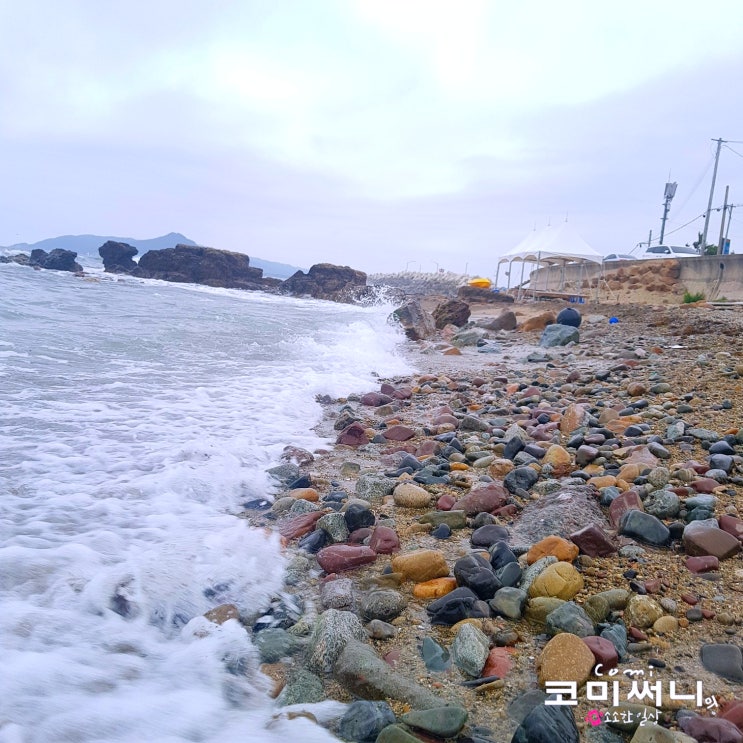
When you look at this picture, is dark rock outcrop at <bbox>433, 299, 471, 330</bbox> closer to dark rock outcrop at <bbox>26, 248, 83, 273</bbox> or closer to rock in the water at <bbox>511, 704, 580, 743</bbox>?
rock in the water at <bbox>511, 704, 580, 743</bbox>

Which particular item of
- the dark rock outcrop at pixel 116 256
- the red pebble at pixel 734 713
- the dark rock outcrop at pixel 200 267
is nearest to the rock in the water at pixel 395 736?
the red pebble at pixel 734 713

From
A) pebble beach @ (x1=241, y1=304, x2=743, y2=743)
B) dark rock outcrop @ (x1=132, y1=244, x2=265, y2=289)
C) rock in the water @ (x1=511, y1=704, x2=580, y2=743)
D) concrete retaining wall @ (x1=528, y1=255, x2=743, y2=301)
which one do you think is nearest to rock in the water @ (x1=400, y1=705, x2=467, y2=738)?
pebble beach @ (x1=241, y1=304, x2=743, y2=743)

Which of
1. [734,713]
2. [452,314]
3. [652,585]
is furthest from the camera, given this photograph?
[452,314]

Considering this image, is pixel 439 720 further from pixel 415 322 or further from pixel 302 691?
pixel 415 322

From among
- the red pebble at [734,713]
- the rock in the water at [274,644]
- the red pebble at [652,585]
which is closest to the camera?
the red pebble at [734,713]

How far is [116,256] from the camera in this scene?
176 feet

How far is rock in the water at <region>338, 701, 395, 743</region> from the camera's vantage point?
1625mm

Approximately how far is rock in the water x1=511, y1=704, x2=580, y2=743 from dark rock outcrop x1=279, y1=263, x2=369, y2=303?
1657 inches

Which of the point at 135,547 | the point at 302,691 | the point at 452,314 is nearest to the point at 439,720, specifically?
the point at 302,691

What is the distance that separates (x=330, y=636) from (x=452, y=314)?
47.8 ft

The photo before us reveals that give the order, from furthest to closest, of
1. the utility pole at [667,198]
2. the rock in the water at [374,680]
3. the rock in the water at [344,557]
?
1. the utility pole at [667,198]
2. the rock in the water at [344,557]
3. the rock in the water at [374,680]

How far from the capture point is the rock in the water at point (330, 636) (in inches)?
76.7

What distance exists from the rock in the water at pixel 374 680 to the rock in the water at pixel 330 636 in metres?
0.04

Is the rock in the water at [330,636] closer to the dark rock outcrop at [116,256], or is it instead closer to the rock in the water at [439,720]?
the rock in the water at [439,720]
